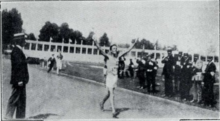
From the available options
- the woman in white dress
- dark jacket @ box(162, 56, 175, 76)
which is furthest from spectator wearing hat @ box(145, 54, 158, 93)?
the woman in white dress

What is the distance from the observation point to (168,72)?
22.1 ft

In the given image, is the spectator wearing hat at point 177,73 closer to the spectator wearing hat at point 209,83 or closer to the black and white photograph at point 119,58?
the black and white photograph at point 119,58

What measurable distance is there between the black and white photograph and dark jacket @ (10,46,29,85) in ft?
2.44

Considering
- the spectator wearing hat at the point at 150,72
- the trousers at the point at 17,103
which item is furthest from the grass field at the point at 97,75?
the trousers at the point at 17,103

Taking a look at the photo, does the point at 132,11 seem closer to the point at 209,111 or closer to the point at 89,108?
the point at 89,108

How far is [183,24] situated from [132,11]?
1.39 meters

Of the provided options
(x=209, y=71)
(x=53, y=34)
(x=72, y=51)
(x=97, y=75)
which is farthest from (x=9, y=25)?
(x=209, y=71)

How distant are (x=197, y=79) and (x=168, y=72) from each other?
739 millimetres

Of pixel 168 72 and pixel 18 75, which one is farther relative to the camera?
pixel 168 72

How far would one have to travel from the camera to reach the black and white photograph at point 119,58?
623cm

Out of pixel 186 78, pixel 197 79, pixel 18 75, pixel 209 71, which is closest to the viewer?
pixel 18 75

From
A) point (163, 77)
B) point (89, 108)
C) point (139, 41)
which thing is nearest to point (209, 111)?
point (163, 77)

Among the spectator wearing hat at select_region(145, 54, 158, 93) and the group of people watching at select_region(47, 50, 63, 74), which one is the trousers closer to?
A: the group of people watching at select_region(47, 50, 63, 74)

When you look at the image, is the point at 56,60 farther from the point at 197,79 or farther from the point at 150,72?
the point at 197,79
